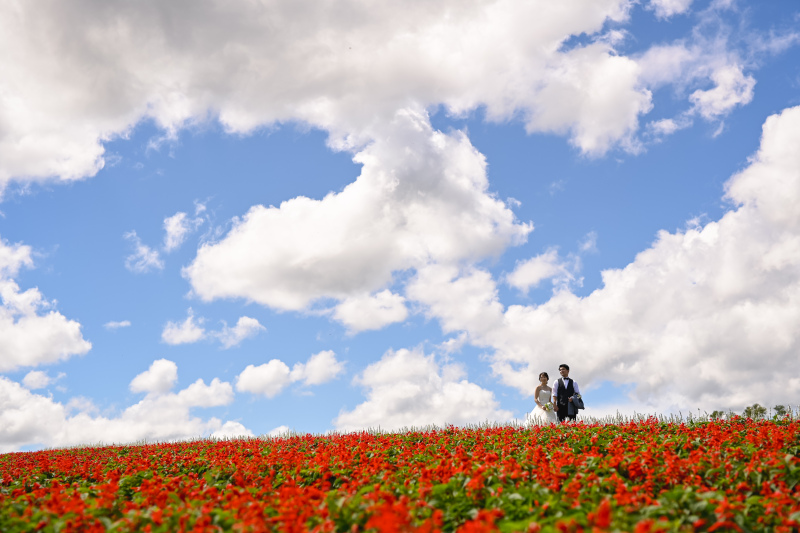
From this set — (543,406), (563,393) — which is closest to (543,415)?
(543,406)

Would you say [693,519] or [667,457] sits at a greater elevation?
[667,457]

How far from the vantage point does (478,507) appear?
6.58 m

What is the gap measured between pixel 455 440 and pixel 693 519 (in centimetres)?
783

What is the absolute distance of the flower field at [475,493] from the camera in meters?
5.44

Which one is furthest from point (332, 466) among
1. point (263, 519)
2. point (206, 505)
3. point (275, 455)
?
point (263, 519)

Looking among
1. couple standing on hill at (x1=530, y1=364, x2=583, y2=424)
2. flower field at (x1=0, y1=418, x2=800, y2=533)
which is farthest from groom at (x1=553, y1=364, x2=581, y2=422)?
flower field at (x1=0, y1=418, x2=800, y2=533)

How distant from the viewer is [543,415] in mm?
16953

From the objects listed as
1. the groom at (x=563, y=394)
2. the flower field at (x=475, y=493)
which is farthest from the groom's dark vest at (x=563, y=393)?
the flower field at (x=475, y=493)

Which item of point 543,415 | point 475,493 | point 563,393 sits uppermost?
point 563,393

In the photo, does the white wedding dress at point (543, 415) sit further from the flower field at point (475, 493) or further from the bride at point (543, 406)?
the flower field at point (475, 493)

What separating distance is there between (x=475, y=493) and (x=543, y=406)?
35.8ft

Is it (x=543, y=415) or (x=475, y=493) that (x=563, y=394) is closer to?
(x=543, y=415)

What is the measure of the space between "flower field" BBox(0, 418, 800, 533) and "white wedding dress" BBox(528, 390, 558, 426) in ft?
16.9

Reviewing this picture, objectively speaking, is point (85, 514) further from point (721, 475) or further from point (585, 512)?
point (721, 475)
